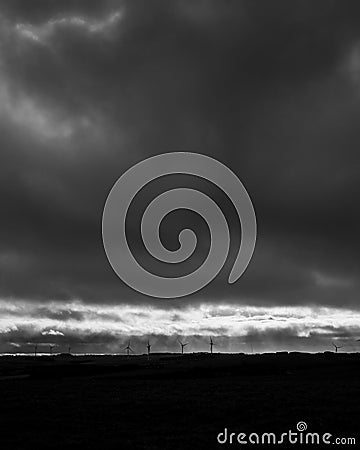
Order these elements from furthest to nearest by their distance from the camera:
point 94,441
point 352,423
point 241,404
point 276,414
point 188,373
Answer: point 188,373
point 241,404
point 276,414
point 352,423
point 94,441

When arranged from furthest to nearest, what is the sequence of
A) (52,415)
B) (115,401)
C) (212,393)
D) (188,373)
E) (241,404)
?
(188,373) → (212,393) → (115,401) → (241,404) → (52,415)

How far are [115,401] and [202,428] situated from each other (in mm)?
25310

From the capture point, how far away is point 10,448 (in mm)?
41188

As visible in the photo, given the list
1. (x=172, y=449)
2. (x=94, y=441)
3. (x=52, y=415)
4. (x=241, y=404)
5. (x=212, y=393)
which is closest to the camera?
(x=172, y=449)

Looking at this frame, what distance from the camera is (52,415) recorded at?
190 ft

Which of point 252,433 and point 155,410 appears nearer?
point 252,433

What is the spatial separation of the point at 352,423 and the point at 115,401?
3300 centimetres

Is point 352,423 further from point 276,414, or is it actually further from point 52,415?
point 52,415

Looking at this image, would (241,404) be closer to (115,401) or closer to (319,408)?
(319,408)

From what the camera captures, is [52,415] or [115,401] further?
[115,401]

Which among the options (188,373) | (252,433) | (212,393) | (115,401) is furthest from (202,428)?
(188,373)

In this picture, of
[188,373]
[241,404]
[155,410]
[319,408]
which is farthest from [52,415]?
[188,373]

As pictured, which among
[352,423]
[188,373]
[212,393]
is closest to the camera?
[352,423]

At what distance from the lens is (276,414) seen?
54188 mm
